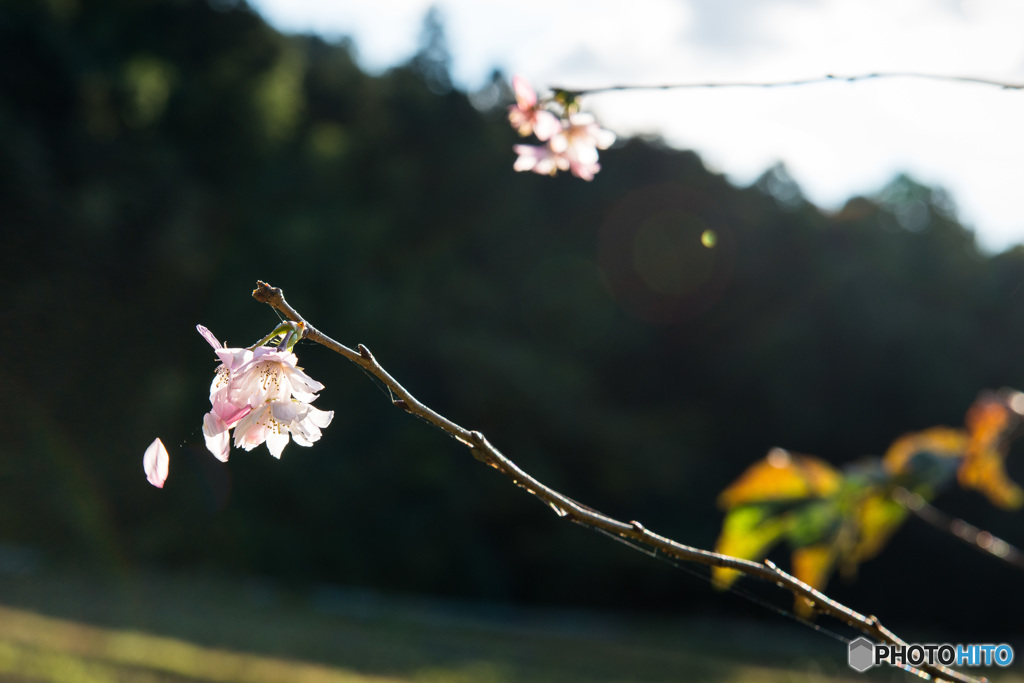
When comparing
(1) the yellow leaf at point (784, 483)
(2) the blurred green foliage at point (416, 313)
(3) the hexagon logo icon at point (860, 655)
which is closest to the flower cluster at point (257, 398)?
(1) the yellow leaf at point (784, 483)

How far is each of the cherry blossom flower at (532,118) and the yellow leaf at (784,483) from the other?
0.42m

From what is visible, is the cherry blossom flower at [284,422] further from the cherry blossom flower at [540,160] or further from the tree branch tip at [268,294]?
the cherry blossom flower at [540,160]

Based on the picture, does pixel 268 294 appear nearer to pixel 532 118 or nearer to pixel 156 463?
pixel 156 463

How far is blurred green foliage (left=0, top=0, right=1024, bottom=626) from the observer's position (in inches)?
249

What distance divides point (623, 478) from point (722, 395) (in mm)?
1648

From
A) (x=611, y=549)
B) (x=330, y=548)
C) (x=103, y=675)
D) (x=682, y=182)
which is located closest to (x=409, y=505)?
(x=330, y=548)

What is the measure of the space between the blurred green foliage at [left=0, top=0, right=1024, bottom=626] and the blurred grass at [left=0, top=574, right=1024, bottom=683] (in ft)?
2.17

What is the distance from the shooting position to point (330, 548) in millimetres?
7359

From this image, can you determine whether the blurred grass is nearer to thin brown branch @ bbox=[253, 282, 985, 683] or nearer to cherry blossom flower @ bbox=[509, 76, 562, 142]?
cherry blossom flower @ bbox=[509, 76, 562, 142]

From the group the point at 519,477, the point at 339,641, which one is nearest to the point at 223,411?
the point at 519,477

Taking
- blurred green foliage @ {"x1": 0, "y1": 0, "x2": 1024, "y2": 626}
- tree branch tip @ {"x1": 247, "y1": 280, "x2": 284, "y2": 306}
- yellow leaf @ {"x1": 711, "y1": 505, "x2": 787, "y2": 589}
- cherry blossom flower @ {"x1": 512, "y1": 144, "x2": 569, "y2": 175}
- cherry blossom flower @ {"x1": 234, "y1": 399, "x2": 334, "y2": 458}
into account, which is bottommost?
cherry blossom flower @ {"x1": 234, "y1": 399, "x2": 334, "y2": 458}

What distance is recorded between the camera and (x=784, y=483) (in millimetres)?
820

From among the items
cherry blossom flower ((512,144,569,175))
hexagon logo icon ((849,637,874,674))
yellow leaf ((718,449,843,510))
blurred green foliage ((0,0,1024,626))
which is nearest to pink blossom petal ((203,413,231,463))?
cherry blossom flower ((512,144,569,175))

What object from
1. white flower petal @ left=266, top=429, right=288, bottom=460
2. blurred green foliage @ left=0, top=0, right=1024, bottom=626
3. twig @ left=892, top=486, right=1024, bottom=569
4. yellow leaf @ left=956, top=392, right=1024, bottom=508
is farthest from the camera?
blurred green foliage @ left=0, top=0, right=1024, bottom=626
